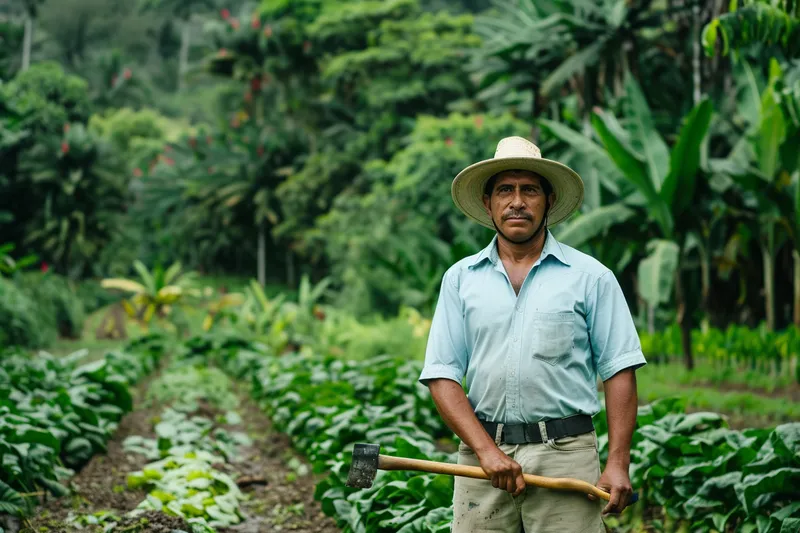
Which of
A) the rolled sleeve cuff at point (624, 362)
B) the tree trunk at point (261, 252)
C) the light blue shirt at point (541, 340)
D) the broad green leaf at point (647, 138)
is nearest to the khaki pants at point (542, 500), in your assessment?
the light blue shirt at point (541, 340)

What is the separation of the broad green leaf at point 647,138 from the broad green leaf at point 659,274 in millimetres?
885

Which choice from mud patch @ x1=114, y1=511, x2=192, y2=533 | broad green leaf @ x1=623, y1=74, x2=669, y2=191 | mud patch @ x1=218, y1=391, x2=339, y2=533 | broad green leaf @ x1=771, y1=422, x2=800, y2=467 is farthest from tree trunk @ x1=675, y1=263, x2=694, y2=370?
mud patch @ x1=114, y1=511, x2=192, y2=533

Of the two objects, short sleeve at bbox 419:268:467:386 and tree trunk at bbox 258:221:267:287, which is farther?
tree trunk at bbox 258:221:267:287

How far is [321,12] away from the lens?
30.0m

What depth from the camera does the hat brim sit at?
2797mm

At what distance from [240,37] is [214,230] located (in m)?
7.36

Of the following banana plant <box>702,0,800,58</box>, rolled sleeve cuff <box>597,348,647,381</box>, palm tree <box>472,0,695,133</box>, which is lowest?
rolled sleeve cuff <box>597,348,647,381</box>

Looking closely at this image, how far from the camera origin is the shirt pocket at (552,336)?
266 centimetres

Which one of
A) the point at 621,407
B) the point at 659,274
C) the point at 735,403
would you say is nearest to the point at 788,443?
the point at 621,407

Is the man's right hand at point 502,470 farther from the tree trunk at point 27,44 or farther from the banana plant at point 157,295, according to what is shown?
the tree trunk at point 27,44

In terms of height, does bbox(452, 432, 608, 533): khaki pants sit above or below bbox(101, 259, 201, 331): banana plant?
above

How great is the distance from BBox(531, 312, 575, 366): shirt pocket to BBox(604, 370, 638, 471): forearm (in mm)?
176

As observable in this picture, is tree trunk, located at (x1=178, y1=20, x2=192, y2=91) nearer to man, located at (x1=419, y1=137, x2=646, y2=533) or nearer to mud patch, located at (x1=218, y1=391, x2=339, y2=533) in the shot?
mud patch, located at (x1=218, y1=391, x2=339, y2=533)

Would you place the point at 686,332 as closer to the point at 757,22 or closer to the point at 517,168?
the point at 757,22
